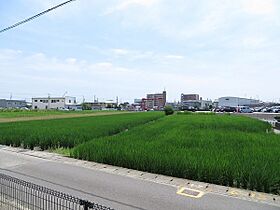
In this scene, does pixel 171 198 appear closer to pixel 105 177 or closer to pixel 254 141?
pixel 105 177

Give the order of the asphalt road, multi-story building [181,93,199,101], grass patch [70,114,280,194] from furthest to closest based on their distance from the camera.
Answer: multi-story building [181,93,199,101]
grass patch [70,114,280,194]
the asphalt road

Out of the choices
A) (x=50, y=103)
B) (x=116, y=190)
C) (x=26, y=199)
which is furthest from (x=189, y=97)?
(x=26, y=199)

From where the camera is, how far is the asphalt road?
568 centimetres

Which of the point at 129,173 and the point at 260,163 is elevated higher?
the point at 260,163

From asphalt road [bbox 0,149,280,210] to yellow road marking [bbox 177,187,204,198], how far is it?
14cm

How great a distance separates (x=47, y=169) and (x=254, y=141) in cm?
870

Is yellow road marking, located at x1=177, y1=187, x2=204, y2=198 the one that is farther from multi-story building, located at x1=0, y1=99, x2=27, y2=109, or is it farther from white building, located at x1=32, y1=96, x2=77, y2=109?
multi-story building, located at x1=0, y1=99, x2=27, y2=109

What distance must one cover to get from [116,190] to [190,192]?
1790 mm

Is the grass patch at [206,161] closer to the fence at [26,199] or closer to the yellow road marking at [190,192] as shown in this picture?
the yellow road marking at [190,192]

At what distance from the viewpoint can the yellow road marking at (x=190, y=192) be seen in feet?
20.8

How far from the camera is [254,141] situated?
12.1 meters

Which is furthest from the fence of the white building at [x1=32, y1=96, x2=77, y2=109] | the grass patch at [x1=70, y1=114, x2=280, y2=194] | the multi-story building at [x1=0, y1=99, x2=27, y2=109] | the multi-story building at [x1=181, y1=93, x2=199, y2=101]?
the multi-story building at [x1=181, y1=93, x2=199, y2=101]

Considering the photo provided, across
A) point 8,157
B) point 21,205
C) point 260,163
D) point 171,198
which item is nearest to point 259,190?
point 260,163

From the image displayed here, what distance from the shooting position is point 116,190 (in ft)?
21.7
